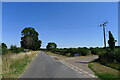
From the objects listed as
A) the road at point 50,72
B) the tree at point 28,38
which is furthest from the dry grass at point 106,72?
the tree at point 28,38

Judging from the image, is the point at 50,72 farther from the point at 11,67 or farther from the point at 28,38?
the point at 28,38

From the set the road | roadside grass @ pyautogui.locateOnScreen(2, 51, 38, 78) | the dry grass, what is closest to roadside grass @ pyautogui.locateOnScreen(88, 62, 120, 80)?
the dry grass

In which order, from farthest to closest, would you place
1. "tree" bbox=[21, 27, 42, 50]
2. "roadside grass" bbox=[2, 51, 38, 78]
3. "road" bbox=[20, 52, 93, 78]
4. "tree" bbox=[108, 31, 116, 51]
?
1. "tree" bbox=[21, 27, 42, 50]
2. "tree" bbox=[108, 31, 116, 51]
3. "roadside grass" bbox=[2, 51, 38, 78]
4. "road" bbox=[20, 52, 93, 78]

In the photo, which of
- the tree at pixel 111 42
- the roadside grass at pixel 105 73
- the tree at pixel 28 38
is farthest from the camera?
the tree at pixel 28 38

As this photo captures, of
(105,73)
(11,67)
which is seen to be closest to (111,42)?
(105,73)

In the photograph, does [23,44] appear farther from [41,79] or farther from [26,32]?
[41,79]

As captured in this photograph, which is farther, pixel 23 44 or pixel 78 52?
pixel 23 44

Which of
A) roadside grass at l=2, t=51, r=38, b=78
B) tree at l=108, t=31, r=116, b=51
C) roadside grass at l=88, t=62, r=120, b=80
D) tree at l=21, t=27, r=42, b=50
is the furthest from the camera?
tree at l=21, t=27, r=42, b=50

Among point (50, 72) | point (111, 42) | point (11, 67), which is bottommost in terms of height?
point (50, 72)

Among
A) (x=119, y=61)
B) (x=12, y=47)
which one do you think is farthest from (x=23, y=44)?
(x=119, y=61)

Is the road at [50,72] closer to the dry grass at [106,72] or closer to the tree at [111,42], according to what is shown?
the dry grass at [106,72]

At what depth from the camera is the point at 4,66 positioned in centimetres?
1300

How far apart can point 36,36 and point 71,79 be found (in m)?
85.9

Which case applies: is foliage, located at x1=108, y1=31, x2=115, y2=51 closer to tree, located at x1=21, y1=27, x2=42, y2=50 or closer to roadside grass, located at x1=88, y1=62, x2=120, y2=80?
roadside grass, located at x1=88, y1=62, x2=120, y2=80
